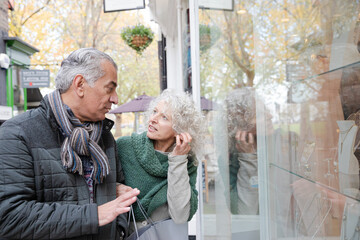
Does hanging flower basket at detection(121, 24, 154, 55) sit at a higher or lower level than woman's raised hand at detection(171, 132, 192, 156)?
higher

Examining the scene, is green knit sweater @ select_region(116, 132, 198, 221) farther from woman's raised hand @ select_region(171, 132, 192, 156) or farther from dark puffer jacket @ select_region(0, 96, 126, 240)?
dark puffer jacket @ select_region(0, 96, 126, 240)

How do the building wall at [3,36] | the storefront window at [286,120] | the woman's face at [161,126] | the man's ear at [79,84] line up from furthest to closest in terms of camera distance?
the building wall at [3,36] < the woman's face at [161,126] < the man's ear at [79,84] < the storefront window at [286,120]

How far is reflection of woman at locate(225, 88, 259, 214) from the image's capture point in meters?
1.82

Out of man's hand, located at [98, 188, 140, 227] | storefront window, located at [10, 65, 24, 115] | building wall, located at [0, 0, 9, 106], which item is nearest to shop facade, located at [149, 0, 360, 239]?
man's hand, located at [98, 188, 140, 227]

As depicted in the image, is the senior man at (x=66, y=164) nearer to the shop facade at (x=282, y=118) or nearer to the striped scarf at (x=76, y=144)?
the striped scarf at (x=76, y=144)

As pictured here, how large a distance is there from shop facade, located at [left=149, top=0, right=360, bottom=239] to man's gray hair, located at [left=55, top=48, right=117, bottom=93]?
0.85m

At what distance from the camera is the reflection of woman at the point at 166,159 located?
1757 millimetres

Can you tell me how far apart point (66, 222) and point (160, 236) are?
0.61 m

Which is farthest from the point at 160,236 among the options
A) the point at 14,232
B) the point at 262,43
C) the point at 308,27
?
the point at 308,27

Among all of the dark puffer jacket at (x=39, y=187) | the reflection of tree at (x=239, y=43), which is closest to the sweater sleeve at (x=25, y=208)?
the dark puffer jacket at (x=39, y=187)

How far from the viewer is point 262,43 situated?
1646mm

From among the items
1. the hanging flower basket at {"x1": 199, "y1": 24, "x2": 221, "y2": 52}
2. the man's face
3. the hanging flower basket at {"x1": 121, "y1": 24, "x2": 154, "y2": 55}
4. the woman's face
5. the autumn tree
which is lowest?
the woman's face

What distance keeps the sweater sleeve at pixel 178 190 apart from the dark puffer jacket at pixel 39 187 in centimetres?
47

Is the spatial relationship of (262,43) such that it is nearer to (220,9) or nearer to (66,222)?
(220,9)
